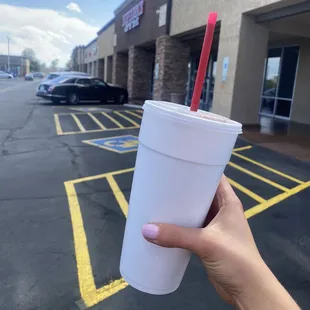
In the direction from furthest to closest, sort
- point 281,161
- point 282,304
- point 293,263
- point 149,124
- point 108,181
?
point 281,161, point 108,181, point 293,263, point 149,124, point 282,304

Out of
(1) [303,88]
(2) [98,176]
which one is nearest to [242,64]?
(1) [303,88]

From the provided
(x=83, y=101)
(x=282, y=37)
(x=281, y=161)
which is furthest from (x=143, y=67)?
(x=281, y=161)

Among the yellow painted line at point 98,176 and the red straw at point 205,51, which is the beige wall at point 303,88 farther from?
the red straw at point 205,51

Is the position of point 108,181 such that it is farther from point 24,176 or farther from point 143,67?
point 143,67

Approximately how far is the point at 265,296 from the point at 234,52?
10520mm

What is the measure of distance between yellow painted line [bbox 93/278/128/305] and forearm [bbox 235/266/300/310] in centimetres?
181

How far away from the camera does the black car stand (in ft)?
58.0

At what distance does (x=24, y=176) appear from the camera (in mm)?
5758

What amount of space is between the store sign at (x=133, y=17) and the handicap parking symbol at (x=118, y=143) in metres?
12.6

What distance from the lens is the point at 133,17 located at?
20984 mm

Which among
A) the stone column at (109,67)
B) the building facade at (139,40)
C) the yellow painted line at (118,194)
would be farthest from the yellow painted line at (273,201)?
the stone column at (109,67)

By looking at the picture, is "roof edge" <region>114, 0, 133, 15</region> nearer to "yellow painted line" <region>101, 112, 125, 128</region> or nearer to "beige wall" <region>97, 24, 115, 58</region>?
"beige wall" <region>97, 24, 115, 58</region>

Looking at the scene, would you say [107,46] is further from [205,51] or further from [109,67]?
[205,51]

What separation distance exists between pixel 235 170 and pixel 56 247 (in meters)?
4.21
